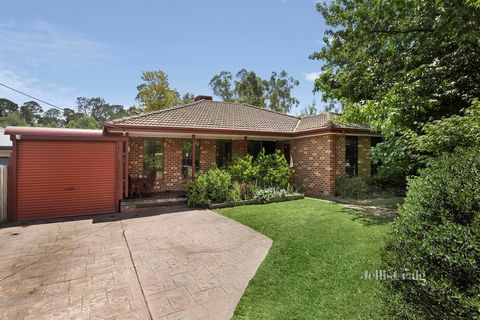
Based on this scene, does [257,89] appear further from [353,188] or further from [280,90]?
[353,188]

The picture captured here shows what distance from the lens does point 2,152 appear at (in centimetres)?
1503

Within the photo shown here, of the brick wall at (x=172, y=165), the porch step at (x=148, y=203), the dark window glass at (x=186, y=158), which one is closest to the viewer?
the porch step at (x=148, y=203)

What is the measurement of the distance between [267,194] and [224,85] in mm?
29309

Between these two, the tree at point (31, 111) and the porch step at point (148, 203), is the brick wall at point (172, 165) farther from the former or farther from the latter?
the tree at point (31, 111)

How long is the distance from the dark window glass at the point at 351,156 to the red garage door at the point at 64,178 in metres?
10.4

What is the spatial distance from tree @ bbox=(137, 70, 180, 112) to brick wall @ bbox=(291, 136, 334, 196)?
18.9 metres

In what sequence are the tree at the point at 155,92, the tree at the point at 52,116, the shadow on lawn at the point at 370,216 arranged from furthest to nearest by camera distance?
the tree at the point at 52,116
the tree at the point at 155,92
the shadow on lawn at the point at 370,216

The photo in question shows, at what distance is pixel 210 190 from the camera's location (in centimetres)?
946

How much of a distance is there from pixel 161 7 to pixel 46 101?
24.3 meters

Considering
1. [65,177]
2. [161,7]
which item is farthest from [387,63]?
[65,177]

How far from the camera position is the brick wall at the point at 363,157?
39.3 ft

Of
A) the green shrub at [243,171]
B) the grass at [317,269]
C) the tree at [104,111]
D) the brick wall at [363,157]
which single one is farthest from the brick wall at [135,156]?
the tree at [104,111]

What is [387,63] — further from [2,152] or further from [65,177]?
[2,152]

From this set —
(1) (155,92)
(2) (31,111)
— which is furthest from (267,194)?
(2) (31,111)
